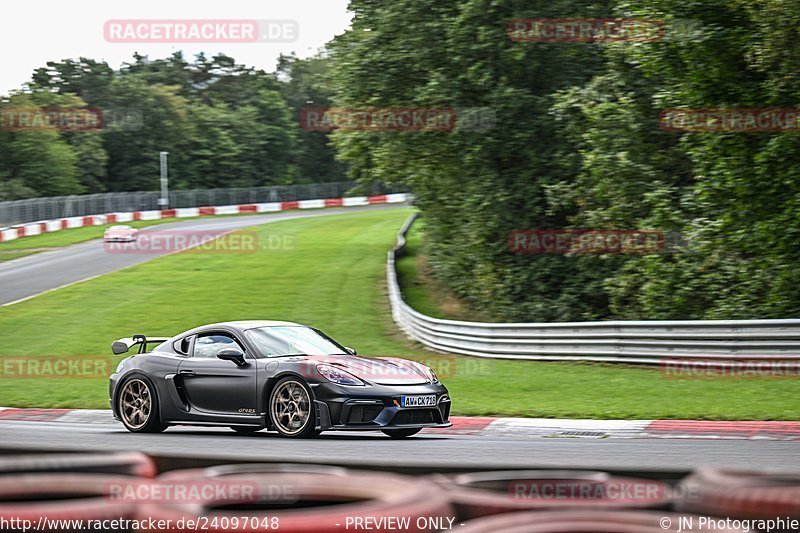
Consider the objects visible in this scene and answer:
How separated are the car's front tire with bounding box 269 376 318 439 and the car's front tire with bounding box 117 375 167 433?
1.74 m

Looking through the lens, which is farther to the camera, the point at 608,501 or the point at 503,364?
the point at 503,364

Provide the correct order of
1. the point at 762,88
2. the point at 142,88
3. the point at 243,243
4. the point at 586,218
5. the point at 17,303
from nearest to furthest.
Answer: the point at 762,88 < the point at 586,218 < the point at 17,303 < the point at 243,243 < the point at 142,88

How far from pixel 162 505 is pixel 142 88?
9116cm

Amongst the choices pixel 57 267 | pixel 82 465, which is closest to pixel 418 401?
pixel 82 465

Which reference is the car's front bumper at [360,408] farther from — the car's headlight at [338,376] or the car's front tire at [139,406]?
the car's front tire at [139,406]

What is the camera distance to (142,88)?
90688 mm

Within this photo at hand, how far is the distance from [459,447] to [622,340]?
30.5 feet

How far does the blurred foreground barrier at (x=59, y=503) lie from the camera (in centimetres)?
355

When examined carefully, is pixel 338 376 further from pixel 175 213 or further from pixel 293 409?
pixel 175 213

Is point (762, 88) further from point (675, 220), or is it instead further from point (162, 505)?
point (162, 505)

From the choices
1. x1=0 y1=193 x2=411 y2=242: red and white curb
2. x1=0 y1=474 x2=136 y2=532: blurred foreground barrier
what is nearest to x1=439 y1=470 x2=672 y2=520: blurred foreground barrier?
x1=0 y1=474 x2=136 y2=532: blurred foreground barrier

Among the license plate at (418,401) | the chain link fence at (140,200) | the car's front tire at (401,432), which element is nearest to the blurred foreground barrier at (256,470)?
the license plate at (418,401)

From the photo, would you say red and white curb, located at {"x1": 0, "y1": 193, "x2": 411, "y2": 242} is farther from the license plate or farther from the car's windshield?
the license plate

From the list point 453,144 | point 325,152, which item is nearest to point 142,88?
point 325,152
